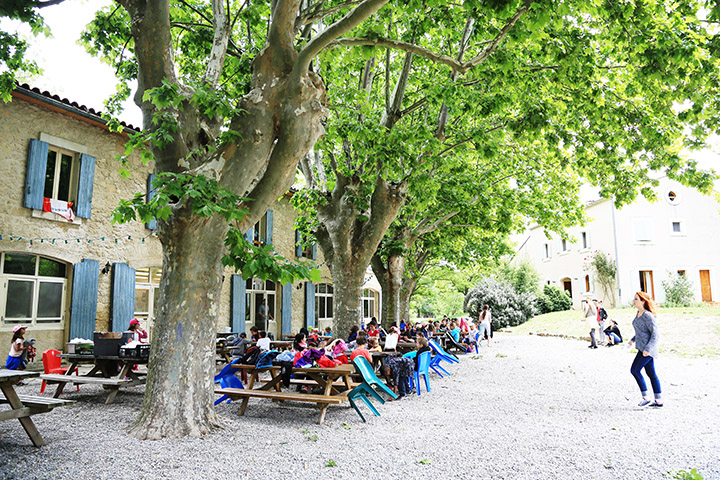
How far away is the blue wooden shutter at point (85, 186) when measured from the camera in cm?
1134

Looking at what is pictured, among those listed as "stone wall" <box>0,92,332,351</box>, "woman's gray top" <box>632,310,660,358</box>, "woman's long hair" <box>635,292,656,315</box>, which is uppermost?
"stone wall" <box>0,92,332,351</box>

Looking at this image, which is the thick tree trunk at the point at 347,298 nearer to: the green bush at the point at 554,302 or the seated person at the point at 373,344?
the seated person at the point at 373,344

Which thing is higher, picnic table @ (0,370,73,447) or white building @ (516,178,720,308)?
white building @ (516,178,720,308)

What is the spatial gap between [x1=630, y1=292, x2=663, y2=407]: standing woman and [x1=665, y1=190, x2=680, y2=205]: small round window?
77.6 ft

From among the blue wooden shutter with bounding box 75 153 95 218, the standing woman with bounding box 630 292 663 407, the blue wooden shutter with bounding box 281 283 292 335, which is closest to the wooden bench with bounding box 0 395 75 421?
the standing woman with bounding box 630 292 663 407

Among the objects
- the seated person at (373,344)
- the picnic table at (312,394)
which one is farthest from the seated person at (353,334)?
the picnic table at (312,394)

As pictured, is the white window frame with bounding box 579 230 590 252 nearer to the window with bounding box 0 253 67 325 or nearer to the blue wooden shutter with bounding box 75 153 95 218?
the blue wooden shutter with bounding box 75 153 95 218

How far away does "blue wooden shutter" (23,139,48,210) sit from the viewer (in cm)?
1038

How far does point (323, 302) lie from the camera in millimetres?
20953

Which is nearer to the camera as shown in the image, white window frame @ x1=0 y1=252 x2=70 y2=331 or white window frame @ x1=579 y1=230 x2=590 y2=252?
white window frame @ x1=0 y1=252 x2=70 y2=331

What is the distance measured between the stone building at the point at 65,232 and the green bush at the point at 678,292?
24.1 metres

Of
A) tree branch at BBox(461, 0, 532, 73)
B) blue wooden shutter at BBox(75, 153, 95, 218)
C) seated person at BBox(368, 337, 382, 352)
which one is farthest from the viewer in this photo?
blue wooden shutter at BBox(75, 153, 95, 218)

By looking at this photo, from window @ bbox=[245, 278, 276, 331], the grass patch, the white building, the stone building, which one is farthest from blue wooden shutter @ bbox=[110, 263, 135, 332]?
the white building

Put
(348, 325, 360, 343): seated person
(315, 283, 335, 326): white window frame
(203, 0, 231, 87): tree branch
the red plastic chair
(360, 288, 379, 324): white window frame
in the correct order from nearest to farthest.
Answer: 1. (203, 0, 231, 87): tree branch
2. the red plastic chair
3. (348, 325, 360, 343): seated person
4. (315, 283, 335, 326): white window frame
5. (360, 288, 379, 324): white window frame
